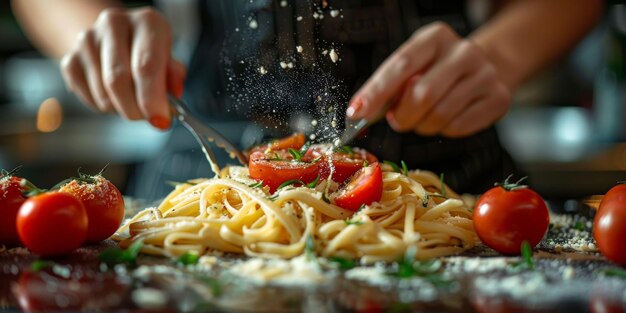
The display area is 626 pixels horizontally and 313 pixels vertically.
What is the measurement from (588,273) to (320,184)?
36.2 inches

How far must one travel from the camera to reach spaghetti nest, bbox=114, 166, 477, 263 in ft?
7.21

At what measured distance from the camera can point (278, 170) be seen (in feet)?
8.12

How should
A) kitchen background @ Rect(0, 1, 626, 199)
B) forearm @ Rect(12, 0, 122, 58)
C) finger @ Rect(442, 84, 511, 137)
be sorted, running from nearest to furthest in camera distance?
finger @ Rect(442, 84, 511, 137) < forearm @ Rect(12, 0, 122, 58) < kitchen background @ Rect(0, 1, 626, 199)

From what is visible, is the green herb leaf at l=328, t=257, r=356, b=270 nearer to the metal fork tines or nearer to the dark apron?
the dark apron

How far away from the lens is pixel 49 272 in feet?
6.63

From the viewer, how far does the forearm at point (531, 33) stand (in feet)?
11.9

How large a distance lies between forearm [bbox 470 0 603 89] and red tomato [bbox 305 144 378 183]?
1280mm

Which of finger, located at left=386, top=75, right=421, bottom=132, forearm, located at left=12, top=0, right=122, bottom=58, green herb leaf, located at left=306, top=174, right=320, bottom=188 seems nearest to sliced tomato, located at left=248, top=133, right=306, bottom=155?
green herb leaf, located at left=306, top=174, right=320, bottom=188

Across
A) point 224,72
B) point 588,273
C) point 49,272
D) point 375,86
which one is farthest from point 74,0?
point 588,273

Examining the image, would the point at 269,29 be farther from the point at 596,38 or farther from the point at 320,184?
the point at 596,38

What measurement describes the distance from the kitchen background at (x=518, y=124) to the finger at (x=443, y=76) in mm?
2668

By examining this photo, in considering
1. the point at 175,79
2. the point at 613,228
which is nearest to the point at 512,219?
the point at 613,228

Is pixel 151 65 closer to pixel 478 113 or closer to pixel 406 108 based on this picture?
pixel 406 108

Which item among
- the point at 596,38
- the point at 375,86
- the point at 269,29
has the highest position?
the point at 269,29
